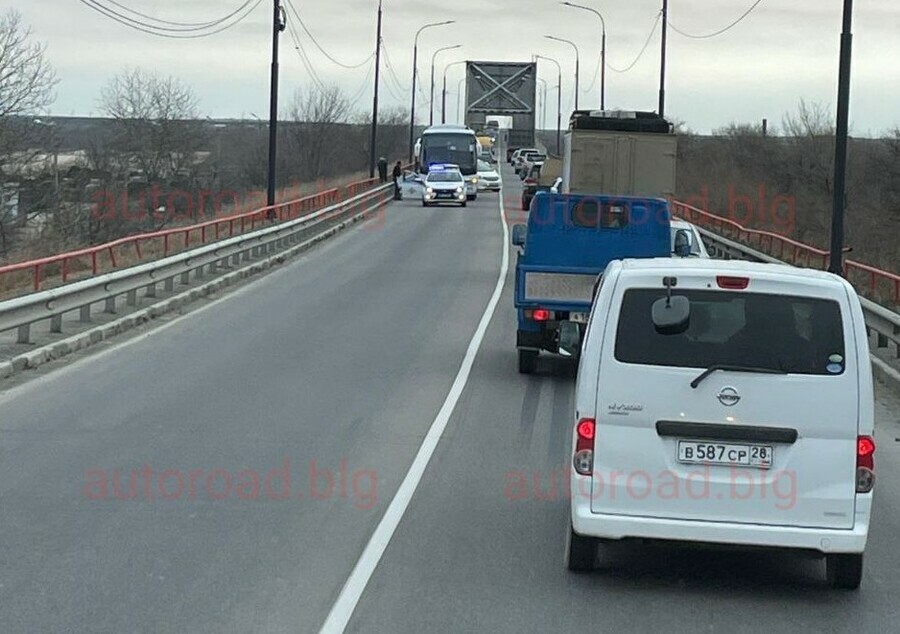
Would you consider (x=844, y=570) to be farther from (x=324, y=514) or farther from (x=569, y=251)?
(x=569, y=251)

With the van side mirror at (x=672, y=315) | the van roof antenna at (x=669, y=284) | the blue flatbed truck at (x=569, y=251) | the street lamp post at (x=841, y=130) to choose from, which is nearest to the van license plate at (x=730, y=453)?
the van side mirror at (x=672, y=315)

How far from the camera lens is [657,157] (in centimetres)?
3184

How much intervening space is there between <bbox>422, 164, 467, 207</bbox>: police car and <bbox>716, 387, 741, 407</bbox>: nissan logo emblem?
Answer: 5228 centimetres

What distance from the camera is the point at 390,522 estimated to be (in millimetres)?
8695

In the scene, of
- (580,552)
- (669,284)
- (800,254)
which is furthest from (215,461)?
(800,254)

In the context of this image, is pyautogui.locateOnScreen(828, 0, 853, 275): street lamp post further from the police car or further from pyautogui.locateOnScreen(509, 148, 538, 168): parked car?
pyautogui.locateOnScreen(509, 148, 538, 168): parked car

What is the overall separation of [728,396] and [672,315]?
481 mm

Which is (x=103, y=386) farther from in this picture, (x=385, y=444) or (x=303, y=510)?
(x=303, y=510)

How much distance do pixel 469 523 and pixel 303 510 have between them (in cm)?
104

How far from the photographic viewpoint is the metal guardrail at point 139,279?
15391mm

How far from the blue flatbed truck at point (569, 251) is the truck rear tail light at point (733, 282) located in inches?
305

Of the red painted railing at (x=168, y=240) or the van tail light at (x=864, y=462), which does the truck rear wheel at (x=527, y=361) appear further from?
the van tail light at (x=864, y=462)

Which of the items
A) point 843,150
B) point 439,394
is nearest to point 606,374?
point 439,394

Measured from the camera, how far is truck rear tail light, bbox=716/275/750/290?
7199mm
